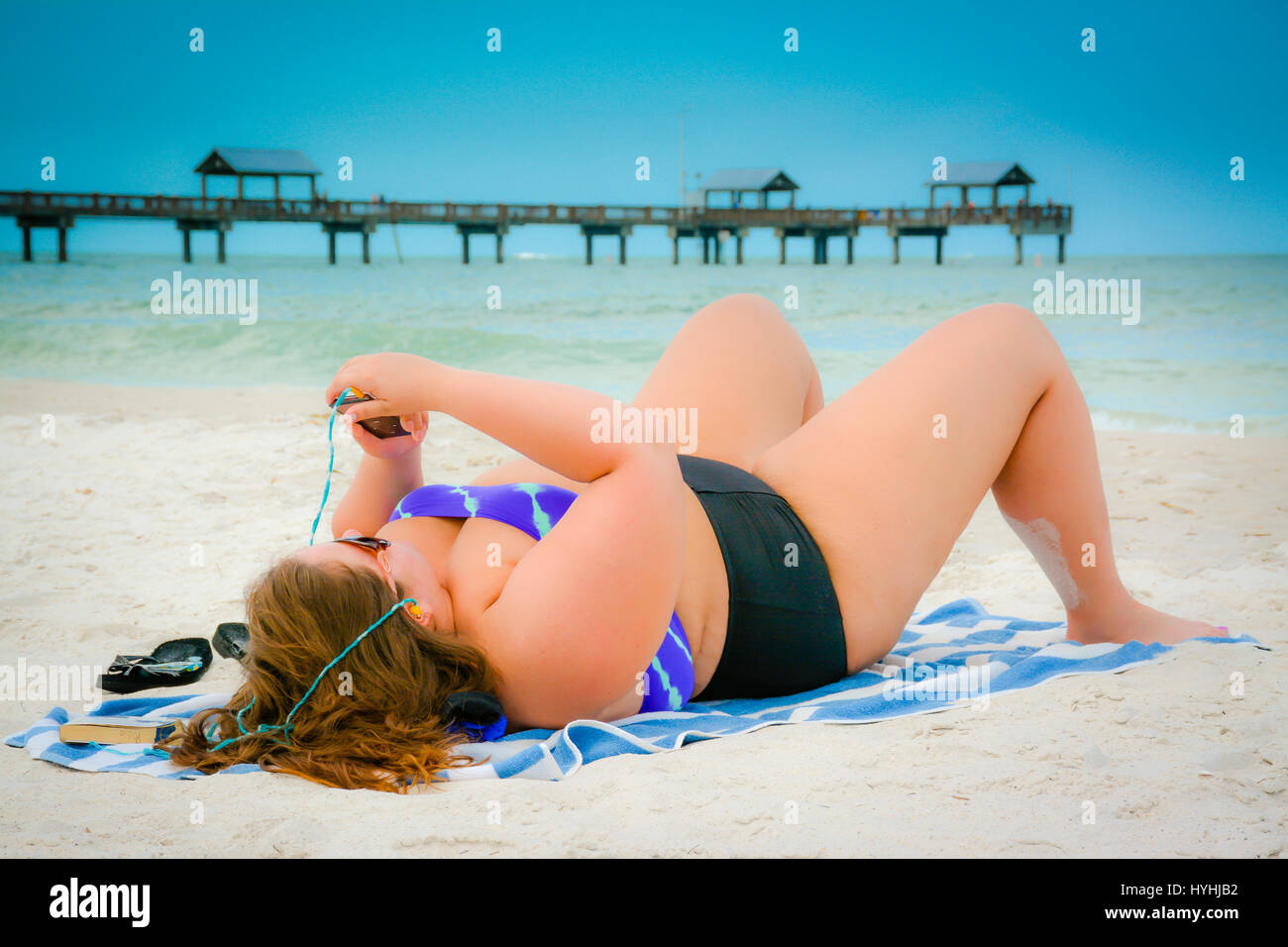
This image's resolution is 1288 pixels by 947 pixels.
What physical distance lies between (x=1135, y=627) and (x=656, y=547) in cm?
136

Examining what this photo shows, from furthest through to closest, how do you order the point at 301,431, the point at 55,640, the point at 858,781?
1. the point at 301,431
2. the point at 55,640
3. the point at 858,781

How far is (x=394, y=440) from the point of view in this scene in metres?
2.17

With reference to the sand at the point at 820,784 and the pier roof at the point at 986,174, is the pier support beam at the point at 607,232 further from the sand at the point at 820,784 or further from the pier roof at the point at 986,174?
the sand at the point at 820,784

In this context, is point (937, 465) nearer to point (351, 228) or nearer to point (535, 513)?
point (535, 513)

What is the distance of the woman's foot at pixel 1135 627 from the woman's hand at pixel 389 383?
1662mm

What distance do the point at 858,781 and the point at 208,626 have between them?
2.16 meters

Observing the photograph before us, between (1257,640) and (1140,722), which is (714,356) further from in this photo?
(1257,640)

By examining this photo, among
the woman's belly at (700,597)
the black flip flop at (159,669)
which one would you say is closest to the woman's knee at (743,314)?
the woman's belly at (700,597)

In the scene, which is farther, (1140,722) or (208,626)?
(208,626)

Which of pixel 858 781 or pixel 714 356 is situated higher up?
pixel 714 356

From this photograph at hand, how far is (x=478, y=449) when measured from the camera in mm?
6047

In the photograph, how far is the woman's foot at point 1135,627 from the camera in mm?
2500

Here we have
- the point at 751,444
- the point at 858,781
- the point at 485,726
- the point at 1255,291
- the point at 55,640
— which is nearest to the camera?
the point at 858,781

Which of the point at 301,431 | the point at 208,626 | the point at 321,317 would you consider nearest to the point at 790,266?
the point at 321,317
